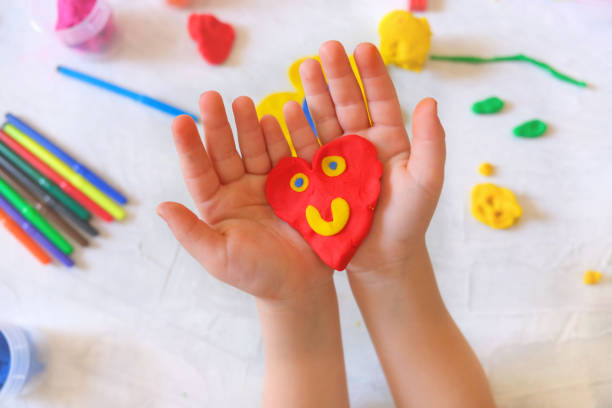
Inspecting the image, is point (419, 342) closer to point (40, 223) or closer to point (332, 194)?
point (332, 194)

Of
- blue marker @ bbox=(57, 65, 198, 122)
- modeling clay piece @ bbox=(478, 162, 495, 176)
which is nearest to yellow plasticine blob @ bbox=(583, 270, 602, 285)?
modeling clay piece @ bbox=(478, 162, 495, 176)

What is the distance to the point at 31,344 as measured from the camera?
1.97 ft

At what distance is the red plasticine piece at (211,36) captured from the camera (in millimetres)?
695

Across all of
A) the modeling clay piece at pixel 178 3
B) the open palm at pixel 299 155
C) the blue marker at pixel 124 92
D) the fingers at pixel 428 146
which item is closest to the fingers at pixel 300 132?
the open palm at pixel 299 155

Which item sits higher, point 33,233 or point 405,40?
point 405,40

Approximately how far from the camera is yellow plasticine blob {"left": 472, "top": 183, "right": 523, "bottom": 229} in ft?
1.97

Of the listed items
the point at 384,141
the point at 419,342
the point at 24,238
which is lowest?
the point at 419,342

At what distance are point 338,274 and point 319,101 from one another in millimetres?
216

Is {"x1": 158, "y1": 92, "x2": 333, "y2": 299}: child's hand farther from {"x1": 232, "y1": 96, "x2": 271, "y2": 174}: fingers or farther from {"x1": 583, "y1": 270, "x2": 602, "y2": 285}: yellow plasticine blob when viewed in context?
{"x1": 583, "y1": 270, "x2": 602, "y2": 285}: yellow plasticine blob

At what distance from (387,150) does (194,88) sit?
337 mm

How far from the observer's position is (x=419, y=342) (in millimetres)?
518

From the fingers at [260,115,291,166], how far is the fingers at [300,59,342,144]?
0.04 m

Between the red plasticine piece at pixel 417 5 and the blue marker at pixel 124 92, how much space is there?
347mm

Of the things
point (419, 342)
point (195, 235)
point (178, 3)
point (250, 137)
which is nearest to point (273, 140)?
point (250, 137)
